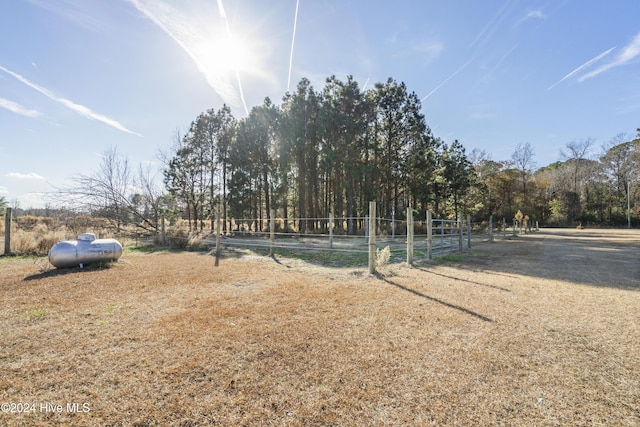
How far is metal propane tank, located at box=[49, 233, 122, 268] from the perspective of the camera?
5336mm

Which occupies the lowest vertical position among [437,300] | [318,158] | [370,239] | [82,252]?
[437,300]

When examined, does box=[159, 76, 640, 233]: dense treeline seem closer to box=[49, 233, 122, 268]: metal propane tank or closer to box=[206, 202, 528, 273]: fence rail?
box=[206, 202, 528, 273]: fence rail

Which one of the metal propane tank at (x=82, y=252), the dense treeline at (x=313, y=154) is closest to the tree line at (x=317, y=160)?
the dense treeline at (x=313, y=154)

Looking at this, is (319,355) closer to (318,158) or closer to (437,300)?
(437,300)

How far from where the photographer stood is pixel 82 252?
5.55m

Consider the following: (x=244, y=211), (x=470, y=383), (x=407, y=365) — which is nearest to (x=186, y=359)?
(x=407, y=365)

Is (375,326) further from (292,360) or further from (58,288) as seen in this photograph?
(58,288)

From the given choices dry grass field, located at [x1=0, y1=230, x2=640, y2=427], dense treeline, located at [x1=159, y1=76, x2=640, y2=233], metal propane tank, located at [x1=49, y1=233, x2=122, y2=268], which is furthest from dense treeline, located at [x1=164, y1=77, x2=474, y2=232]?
dry grass field, located at [x1=0, y1=230, x2=640, y2=427]

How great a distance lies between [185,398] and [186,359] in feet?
1.52

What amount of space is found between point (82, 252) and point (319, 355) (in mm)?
5847

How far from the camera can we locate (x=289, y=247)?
959cm

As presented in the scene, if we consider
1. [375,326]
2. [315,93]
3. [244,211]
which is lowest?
[375,326]

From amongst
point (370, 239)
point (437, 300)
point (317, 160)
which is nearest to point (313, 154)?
point (317, 160)

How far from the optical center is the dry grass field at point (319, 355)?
4.82 feet
